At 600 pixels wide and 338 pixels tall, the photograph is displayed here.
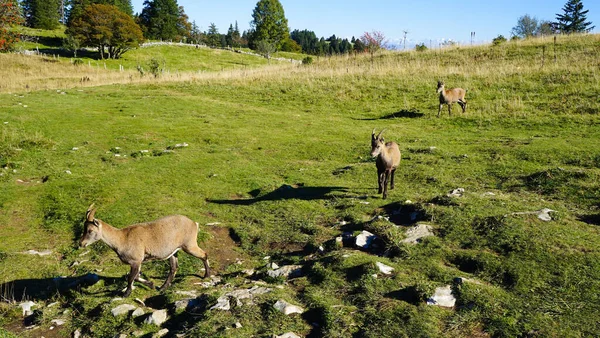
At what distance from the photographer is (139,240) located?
795 cm

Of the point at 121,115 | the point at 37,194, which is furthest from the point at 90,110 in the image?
the point at 37,194

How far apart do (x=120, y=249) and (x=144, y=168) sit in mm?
8019

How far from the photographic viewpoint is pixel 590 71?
26.3m

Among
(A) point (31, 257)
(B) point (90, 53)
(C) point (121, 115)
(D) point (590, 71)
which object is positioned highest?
(B) point (90, 53)

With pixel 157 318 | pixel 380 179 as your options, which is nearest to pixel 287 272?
pixel 157 318

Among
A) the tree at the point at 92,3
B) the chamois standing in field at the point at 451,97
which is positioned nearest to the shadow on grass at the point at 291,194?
the chamois standing in field at the point at 451,97

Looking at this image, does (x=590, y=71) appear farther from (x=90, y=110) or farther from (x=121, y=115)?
(x=90, y=110)

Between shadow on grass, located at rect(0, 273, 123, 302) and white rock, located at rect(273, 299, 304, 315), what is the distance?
11.7ft

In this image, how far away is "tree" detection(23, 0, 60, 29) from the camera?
293ft

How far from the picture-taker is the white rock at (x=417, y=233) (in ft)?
28.4

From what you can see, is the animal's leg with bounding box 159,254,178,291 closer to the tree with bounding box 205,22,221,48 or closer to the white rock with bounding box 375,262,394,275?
the white rock with bounding box 375,262,394,275

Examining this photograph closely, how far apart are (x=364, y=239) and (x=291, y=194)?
4.43m

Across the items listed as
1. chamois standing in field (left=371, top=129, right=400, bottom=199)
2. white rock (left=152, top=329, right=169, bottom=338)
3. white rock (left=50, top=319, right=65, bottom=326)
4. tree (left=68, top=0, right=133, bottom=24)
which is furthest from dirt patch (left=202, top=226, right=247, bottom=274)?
tree (left=68, top=0, right=133, bottom=24)

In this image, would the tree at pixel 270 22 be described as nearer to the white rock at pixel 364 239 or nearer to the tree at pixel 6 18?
the tree at pixel 6 18
